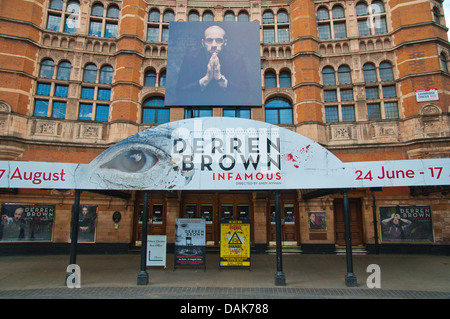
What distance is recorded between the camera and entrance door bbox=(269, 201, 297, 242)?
14.6 m

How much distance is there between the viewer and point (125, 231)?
46.9 feet

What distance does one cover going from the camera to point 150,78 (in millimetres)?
16250

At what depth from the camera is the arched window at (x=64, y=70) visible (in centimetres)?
1552

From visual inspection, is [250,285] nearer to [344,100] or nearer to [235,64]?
[235,64]

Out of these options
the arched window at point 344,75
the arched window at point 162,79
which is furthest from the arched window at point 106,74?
the arched window at point 344,75

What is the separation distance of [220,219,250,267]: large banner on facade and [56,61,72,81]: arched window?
42.6 ft

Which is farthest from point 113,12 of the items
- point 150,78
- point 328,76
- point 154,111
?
point 328,76

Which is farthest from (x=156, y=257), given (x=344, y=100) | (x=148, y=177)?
(x=344, y=100)

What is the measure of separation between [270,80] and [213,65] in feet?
14.6

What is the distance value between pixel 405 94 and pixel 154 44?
1489cm

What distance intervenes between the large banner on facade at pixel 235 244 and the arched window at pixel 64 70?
13.0 meters

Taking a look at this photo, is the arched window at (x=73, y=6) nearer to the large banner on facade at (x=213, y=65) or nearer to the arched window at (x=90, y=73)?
the arched window at (x=90, y=73)

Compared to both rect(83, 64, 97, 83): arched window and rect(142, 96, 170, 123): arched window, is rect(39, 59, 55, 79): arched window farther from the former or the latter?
rect(142, 96, 170, 123): arched window
